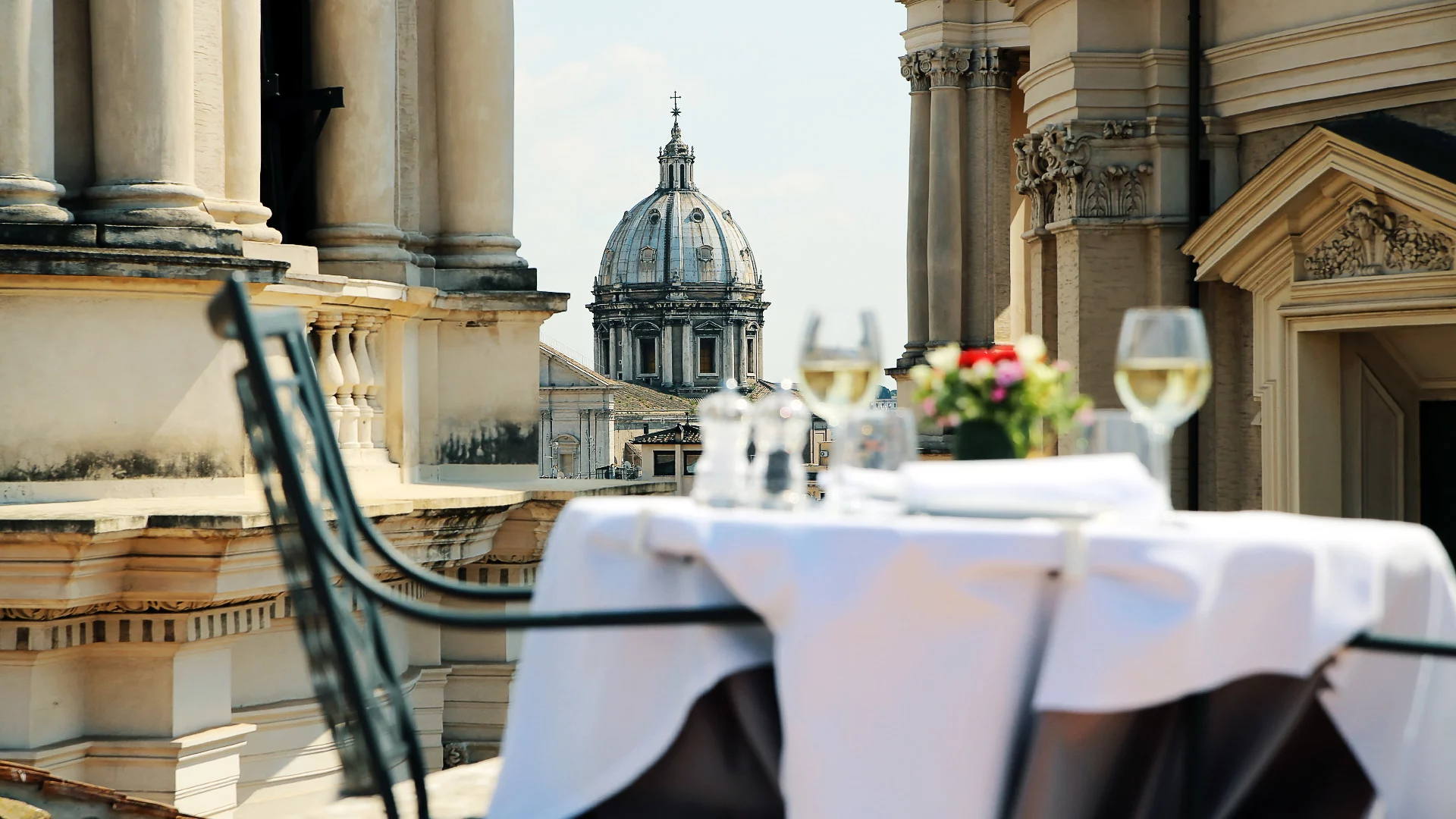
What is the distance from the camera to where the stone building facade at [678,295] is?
166500 mm

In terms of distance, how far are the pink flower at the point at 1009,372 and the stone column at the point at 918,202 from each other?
22.0 meters

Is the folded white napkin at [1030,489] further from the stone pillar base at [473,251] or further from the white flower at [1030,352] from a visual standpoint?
the stone pillar base at [473,251]

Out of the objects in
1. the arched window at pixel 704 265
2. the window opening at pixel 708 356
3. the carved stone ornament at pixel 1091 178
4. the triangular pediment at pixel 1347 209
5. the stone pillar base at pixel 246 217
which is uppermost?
the arched window at pixel 704 265

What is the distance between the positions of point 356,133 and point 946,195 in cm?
1550

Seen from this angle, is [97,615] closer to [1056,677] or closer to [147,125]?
[147,125]

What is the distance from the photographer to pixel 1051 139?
15461 millimetres

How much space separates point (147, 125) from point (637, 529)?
572 centimetres

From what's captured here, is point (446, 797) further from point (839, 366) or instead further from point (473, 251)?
point (473, 251)

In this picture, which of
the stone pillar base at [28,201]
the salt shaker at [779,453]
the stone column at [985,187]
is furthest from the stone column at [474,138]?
the stone column at [985,187]

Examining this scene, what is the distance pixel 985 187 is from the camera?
25.5 metres

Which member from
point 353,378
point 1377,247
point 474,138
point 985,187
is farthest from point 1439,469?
point 985,187

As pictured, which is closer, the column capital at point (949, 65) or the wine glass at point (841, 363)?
the wine glass at point (841, 363)

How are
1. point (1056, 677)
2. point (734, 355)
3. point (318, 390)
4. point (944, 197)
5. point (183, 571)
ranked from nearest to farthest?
point (1056, 677) → point (318, 390) → point (183, 571) → point (944, 197) → point (734, 355)

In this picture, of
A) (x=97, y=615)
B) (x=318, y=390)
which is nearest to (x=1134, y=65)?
(x=97, y=615)
